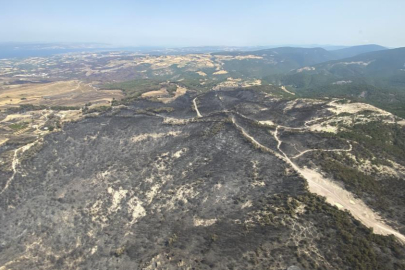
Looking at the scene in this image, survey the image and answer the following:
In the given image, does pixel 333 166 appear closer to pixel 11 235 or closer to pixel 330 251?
pixel 330 251

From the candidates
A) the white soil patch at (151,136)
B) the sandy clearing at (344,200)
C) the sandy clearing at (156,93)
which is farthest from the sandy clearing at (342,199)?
the sandy clearing at (156,93)

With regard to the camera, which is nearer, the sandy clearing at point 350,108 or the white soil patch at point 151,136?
the white soil patch at point 151,136

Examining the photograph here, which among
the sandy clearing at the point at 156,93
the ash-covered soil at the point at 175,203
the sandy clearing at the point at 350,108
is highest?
the sandy clearing at the point at 350,108

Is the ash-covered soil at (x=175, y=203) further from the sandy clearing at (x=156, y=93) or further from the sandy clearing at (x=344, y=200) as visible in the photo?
the sandy clearing at (x=156, y=93)

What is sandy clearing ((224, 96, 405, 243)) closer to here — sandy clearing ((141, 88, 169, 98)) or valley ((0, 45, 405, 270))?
valley ((0, 45, 405, 270))

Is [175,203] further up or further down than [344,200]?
further down

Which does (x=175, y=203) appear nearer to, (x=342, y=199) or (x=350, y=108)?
(x=342, y=199)

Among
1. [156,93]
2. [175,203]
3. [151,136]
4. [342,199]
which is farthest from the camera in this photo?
[156,93]

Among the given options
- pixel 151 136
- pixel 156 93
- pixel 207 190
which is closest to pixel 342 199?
pixel 207 190
